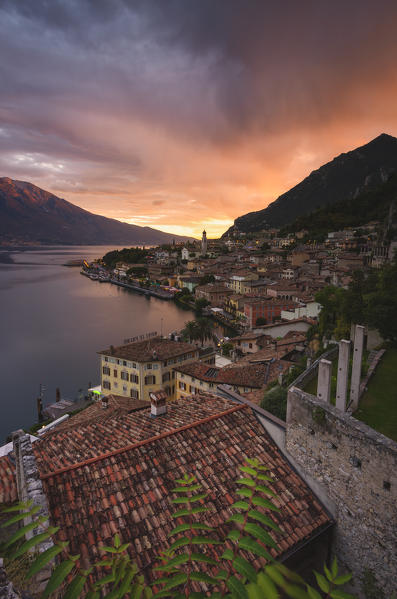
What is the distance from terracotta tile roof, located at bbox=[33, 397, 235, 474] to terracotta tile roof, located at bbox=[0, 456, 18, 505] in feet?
1.65

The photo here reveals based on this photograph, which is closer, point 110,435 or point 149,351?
point 110,435

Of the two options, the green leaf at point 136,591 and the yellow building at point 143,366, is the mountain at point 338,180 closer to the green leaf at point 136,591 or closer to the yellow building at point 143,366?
the yellow building at point 143,366

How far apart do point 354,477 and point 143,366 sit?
21688 mm

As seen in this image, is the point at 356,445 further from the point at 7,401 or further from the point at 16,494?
the point at 7,401

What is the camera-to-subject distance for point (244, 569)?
144 cm

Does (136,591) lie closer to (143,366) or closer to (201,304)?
(143,366)

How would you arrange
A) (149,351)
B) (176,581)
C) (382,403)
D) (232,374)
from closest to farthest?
(176,581), (382,403), (232,374), (149,351)

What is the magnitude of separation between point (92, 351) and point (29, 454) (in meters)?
40.2

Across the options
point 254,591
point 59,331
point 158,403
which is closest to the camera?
point 254,591

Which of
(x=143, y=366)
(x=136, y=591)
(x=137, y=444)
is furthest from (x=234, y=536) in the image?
(x=143, y=366)

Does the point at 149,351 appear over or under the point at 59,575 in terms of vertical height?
under

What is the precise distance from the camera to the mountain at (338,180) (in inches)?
6014

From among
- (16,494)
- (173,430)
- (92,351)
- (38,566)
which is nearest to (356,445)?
(173,430)

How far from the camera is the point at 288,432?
243 inches
